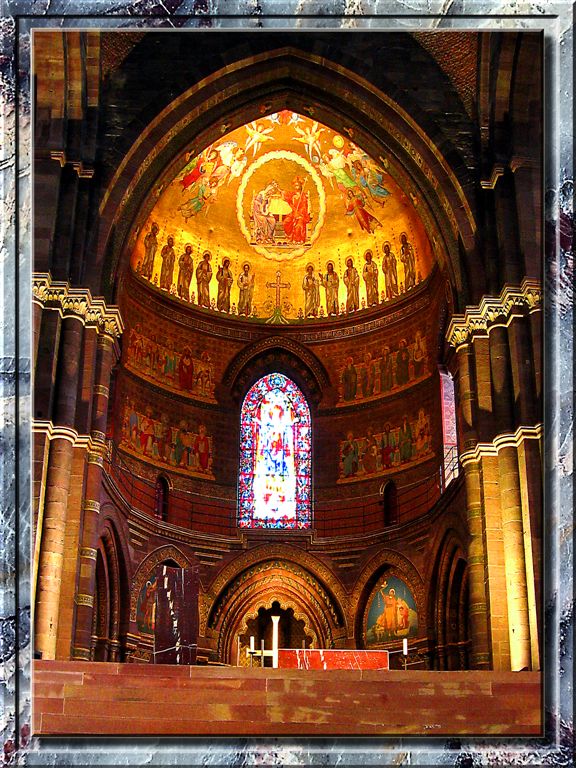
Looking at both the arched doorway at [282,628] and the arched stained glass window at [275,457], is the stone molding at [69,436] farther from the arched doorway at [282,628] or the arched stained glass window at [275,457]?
the arched doorway at [282,628]

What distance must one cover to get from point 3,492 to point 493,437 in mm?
8656

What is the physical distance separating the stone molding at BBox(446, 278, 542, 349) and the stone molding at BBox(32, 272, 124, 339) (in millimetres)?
5269

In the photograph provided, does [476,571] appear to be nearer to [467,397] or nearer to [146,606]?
[467,397]

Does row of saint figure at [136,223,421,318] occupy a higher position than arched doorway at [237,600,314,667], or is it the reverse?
row of saint figure at [136,223,421,318]

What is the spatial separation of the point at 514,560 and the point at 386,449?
8.18 meters

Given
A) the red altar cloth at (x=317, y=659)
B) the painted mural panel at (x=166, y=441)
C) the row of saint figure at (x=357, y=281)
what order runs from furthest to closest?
the row of saint figure at (x=357, y=281) → the painted mural panel at (x=166, y=441) → the red altar cloth at (x=317, y=659)

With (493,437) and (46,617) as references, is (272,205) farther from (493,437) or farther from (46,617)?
(46,617)

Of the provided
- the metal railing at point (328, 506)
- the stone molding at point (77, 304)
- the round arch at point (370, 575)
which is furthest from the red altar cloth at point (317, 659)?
the round arch at point (370, 575)

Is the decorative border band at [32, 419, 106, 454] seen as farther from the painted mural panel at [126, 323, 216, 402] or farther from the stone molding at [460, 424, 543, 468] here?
the painted mural panel at [126, 323, 216, 402]

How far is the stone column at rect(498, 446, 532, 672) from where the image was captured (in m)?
17.3

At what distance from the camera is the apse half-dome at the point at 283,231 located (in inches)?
1026

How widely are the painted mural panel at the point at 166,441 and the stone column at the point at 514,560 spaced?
866 centimetres

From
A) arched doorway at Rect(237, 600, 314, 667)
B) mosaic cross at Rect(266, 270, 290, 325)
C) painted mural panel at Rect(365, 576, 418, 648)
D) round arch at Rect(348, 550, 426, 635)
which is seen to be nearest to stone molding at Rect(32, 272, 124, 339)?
round arch at Rect(348, 550, 426, 635)

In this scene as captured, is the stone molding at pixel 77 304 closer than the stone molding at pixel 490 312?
Yes
